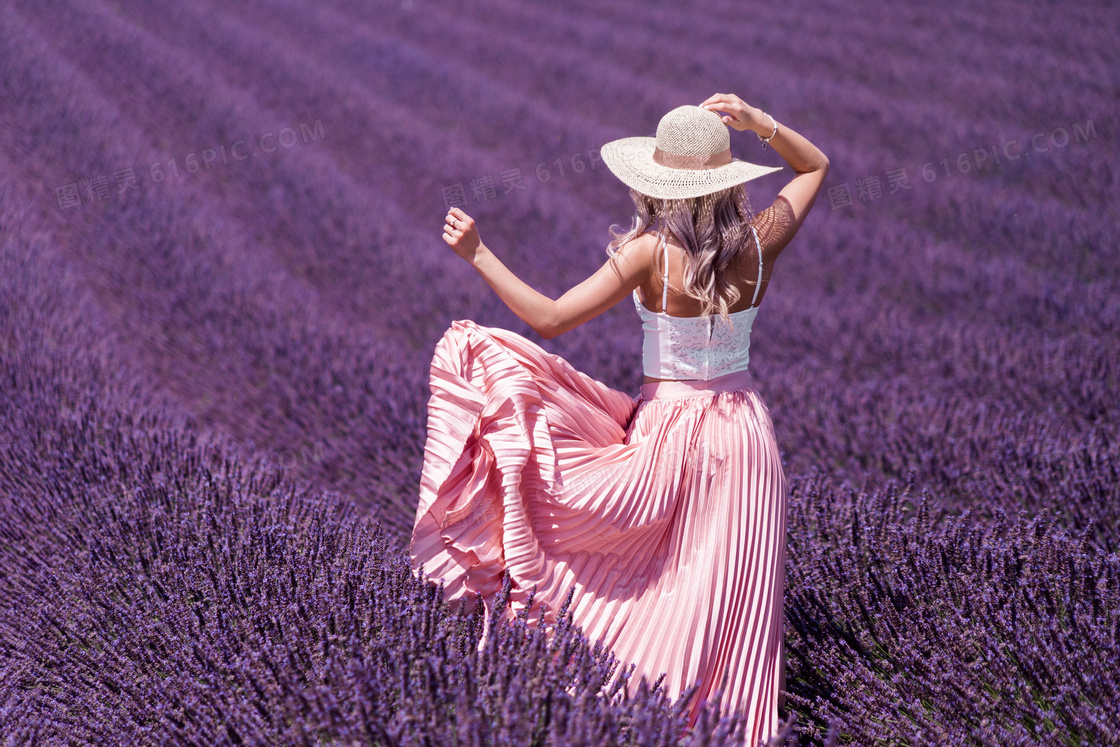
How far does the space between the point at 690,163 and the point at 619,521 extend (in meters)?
0.72

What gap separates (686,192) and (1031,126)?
532 cm

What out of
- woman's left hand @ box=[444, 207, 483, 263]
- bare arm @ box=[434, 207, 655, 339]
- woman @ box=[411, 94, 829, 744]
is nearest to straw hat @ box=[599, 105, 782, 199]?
Answer: woman @ box=[411, 94, 829, 744]

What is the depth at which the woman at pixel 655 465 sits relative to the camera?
1.64 meters

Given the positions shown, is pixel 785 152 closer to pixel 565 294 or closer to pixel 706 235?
pixel 706 235

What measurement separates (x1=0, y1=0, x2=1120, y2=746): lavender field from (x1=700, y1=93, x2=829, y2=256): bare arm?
696mm

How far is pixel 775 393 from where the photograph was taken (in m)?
3.04

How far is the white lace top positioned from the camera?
1.73 metres

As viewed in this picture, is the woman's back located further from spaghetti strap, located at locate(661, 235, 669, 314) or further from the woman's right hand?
the woman's right hand

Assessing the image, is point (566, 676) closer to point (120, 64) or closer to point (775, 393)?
point (775, 393)

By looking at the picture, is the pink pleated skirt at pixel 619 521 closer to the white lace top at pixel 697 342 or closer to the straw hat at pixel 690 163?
the white lace top at pixel 697 342

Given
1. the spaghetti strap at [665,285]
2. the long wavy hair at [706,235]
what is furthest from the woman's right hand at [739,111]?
the spaghetti strap at [665,285]

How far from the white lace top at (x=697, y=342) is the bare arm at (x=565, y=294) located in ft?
0.31

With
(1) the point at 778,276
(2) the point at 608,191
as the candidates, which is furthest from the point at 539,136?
(1) the point at 778,276

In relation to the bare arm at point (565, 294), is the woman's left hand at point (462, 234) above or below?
above
